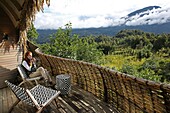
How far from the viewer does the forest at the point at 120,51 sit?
1276 centimetres

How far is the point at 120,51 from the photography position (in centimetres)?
6550

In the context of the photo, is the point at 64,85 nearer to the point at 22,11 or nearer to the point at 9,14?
the point at 22,11

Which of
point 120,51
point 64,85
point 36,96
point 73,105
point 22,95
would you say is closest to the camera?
point 22,95

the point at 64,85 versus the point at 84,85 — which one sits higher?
the point at 64,85

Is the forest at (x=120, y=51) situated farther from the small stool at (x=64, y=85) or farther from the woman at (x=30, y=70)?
the woman at (x=30, y=70)

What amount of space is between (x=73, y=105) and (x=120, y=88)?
1114mm

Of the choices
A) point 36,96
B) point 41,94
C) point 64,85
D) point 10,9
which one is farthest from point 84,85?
point 10,9

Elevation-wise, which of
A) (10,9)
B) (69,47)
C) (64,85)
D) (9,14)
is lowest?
(69,47)

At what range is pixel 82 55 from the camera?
1343 cm

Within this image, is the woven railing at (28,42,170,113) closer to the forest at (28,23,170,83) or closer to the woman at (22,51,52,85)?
the woman at (22,51,52,85)

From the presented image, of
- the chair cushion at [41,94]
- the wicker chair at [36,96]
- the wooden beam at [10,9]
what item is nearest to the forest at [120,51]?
the chair cushion at [41,94]

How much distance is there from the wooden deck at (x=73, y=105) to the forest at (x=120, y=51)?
133cm

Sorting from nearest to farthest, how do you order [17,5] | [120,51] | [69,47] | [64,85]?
[64,85], [17,5], [69,47], [120,51]

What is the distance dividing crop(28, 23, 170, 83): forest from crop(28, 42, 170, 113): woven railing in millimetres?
1043
